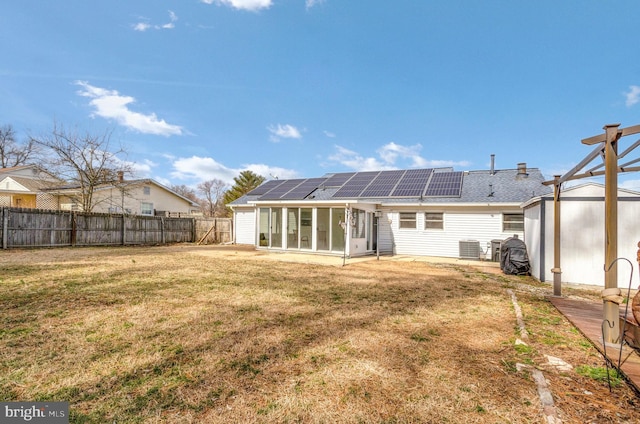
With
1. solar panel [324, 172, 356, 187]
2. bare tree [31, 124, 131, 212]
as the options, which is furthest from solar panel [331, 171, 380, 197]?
bare tree [31, 124, 131, 212]

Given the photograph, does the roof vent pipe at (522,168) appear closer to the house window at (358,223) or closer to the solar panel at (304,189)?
the house window at (358,223)

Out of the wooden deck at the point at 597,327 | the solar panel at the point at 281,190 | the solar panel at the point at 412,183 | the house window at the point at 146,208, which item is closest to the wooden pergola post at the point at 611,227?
the wooden deck at the point at 597,327

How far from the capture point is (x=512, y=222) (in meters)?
12.2

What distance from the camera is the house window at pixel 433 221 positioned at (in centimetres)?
1337

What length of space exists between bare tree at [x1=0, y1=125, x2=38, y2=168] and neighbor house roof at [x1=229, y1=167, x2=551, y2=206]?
103 feet

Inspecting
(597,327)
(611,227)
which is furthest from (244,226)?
(611,227)

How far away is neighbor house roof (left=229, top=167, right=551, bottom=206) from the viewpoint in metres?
13.1

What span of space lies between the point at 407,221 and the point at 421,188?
6.45 ft

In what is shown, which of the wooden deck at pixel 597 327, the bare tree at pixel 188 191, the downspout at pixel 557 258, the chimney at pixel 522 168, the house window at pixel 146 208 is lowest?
the wooden deck at pixel 597 327

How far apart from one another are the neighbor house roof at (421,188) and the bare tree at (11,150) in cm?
3145

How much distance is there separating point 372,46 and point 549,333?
49.2 feet

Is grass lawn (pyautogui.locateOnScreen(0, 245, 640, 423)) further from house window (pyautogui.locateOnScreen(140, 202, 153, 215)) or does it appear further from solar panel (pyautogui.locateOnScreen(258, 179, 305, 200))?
house window (pyautogui.locateOnScreen(140, 202, 153, 215))

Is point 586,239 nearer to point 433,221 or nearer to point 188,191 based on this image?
point 433,221

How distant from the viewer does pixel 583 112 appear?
16.0 metres
